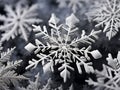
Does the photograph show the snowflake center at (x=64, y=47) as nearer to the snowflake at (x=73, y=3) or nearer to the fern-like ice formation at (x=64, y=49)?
the fern-like ice formation at (x=64, y=49)

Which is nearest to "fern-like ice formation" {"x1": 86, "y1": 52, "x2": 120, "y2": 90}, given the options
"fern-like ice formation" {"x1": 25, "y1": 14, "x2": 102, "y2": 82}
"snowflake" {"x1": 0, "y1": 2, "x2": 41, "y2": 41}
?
"fern-like ice formation" {"x1": 25, "y1": 14, "x2": 102, "y2": 82}

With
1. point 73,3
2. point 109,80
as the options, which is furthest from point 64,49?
point 73,3

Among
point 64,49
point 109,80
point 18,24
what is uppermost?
point 18,24

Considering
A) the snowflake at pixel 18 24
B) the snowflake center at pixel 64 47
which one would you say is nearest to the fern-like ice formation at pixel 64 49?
the snowflake center at pixel 64 47

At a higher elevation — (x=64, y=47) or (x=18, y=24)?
(x=18, y=24)

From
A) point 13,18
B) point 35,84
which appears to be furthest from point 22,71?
point 13,18

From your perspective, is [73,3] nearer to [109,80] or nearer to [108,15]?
[108,15]

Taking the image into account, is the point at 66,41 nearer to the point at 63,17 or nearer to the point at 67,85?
the point at 67,85

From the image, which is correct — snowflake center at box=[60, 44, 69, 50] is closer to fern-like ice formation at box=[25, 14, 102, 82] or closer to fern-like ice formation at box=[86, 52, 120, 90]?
fern-like ice formation at box=[25, 14, 102, 82]

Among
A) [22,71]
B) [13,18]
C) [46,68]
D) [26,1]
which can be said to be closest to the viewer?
[46,68]
